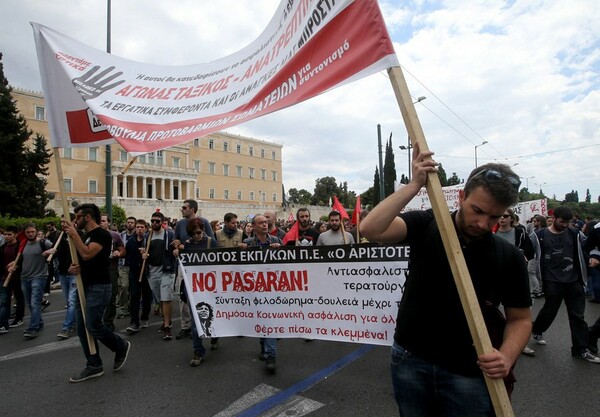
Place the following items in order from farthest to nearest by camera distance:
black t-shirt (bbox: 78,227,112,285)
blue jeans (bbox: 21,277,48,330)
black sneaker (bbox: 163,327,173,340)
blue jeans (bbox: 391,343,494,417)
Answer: blue jeans (bbox: 21,277,48,330) → black sneaker (bbox: 163,327,173,340) → black t-shirt (bbox: 78,227,112,285) → blue jeans (bbox: 391,343,494,417)

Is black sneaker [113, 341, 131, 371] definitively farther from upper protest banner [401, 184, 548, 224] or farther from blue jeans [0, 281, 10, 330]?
upper protest banner [401, 184, 548, 224]

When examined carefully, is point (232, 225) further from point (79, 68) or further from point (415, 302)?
point (415, 302)

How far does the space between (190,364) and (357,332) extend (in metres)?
2.20

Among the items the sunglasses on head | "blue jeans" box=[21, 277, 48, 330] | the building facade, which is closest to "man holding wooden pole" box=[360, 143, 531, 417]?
the sunglasses on head

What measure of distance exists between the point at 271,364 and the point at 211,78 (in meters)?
3.23

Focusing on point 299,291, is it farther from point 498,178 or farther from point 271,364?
point 498,178

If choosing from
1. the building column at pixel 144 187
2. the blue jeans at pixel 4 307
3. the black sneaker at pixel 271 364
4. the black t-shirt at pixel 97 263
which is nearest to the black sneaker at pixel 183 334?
the black t-shirt at pixel 97 263

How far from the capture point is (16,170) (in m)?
28.8

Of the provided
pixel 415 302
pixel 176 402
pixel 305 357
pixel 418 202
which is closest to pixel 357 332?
pixel 305 357

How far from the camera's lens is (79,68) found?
382 centimetres

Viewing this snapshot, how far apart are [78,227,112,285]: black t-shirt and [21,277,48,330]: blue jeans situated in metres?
2.90

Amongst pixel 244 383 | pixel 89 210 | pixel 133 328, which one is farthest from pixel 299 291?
pixel 133 328

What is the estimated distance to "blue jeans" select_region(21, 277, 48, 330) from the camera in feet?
21.1

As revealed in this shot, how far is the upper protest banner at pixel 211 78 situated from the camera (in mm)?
2117
